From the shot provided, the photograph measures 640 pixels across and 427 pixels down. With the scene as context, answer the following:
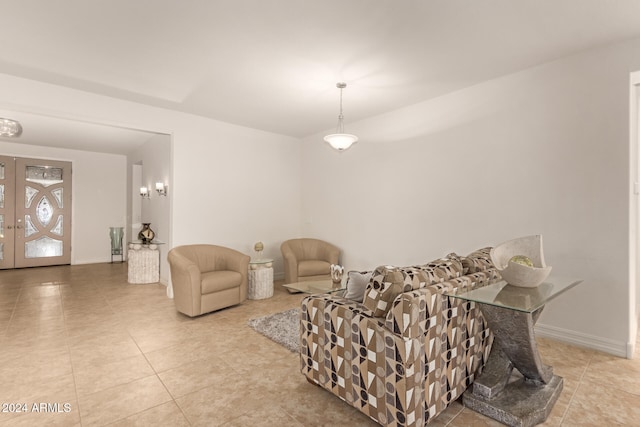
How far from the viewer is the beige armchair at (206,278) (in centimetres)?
372

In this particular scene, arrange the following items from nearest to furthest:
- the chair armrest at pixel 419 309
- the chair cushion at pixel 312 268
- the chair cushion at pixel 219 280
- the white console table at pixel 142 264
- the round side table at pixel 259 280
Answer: the chair armrest at pixel 419 309
the chair cushion at pixel 219 280
the round side table at pixel 259 280
the chair cushion at pixel 312 268
the white console table at pixel 142 264

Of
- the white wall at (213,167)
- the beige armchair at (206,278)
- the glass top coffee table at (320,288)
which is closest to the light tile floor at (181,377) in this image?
the beige armchair at (206,278)

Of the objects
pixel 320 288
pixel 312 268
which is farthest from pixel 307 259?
pixel 320 288

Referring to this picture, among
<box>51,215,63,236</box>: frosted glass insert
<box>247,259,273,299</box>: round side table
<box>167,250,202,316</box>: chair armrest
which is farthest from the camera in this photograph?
<box>51,215,63,236</box>: frosted glass insert

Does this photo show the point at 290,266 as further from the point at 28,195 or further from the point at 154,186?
the point at 28,195

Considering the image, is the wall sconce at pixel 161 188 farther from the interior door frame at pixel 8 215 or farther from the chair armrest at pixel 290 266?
the interior door frame at pixel 8 215

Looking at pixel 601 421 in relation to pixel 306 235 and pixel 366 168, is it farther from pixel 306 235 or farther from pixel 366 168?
pixel 306 235

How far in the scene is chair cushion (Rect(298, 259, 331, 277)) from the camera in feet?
16.0

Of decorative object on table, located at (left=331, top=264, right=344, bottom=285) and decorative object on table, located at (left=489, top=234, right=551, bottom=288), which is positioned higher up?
decorative object on table, located at (left=489, top=234, right=551, bottom=288)

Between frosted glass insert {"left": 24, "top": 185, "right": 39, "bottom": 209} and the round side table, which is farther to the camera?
frosted glass insert {"left": 24, "top": 185, "right": 39, "bottom": 209}

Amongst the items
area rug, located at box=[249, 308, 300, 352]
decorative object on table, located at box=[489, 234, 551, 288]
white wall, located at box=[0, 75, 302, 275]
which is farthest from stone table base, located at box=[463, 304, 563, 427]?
white wall, located at box=[0, 75, 302, 275]

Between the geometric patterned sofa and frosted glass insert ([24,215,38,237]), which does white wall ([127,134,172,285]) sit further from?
the geometric patterned sofa

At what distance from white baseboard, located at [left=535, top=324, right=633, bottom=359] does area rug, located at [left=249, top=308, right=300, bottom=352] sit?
2560 millimetres

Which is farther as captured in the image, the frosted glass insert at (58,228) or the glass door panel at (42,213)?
the frosted glass insert at (58,228)
